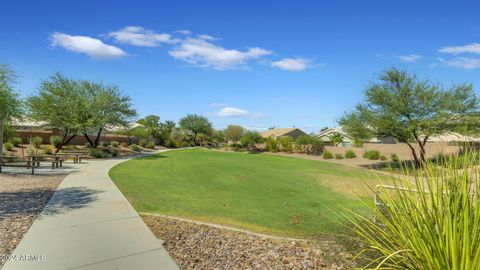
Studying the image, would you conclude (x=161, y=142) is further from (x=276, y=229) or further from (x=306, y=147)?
(x=276, y=229)

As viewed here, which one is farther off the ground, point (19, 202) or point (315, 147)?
point (315, 147)

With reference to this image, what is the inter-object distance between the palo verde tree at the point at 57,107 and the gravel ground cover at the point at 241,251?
27805 millimetres

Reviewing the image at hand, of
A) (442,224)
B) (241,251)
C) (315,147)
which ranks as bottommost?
(241,251)

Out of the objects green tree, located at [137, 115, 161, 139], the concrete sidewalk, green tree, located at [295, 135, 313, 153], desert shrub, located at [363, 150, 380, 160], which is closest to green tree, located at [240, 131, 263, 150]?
green tree, located at [295, 135, 313, 153]

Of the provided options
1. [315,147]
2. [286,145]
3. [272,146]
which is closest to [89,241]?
[315,147]

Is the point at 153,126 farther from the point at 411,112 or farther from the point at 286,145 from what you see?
the point at 411,112

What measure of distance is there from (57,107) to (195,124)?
53.3 metres

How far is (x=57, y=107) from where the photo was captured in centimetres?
3055

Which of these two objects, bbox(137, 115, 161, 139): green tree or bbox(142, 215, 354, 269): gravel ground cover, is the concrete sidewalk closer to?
bbox(142, 215, 354, 269): gravel ground cover

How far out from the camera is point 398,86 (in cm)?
2788

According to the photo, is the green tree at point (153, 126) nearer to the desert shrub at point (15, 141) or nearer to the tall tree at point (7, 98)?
the desert shrub at point (15, 141)

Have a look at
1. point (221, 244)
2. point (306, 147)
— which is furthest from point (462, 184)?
point (306, 147)

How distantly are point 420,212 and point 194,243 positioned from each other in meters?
4.16

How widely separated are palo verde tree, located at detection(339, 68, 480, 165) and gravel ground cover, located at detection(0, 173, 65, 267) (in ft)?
78.9
